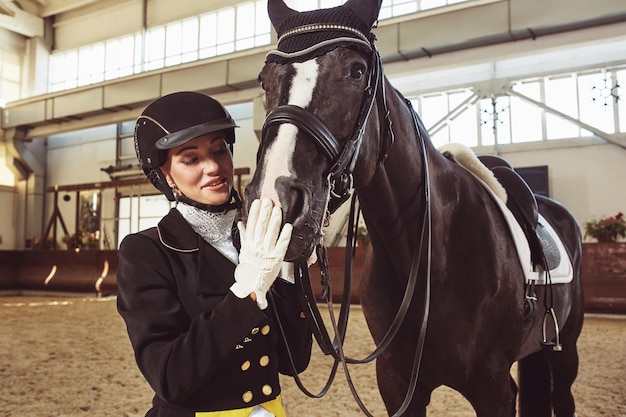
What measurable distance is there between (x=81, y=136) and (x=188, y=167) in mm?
18559

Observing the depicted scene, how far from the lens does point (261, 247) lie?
1074 millimetres

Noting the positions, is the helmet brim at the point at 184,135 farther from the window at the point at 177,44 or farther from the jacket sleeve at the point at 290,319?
the window at the point at 177,44

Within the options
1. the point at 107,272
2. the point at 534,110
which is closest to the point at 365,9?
the point at 534,110

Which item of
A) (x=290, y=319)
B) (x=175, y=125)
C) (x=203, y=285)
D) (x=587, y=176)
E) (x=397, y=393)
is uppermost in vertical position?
(x=587, y=176)

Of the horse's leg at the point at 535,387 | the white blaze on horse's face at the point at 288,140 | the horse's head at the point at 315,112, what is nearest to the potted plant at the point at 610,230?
the horse's leg at the point at 535,387

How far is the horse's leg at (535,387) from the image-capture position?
2.84 m

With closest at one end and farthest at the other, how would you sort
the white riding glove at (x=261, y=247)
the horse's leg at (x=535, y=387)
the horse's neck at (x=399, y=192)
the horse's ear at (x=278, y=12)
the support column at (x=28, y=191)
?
1. the white riding glove at (x=261, y=247)
2. the horse's ear at (x=278, y=12)
3. the horse's neck at (x=399, y=192)
4. the horse's leg at (x=535, y=387)
5. the support column at (x=28, y=191)

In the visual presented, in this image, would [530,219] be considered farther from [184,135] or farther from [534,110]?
[534,110]

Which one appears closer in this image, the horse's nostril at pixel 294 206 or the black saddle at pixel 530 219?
the horse's nostril at pixel 294 206

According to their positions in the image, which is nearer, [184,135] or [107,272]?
[184,135]

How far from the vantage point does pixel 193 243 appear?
4.29 ft

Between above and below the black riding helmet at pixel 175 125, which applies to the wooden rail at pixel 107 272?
below

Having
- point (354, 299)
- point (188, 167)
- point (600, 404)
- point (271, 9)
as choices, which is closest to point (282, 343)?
point (188, 167)

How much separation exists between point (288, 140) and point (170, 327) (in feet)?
1.64
